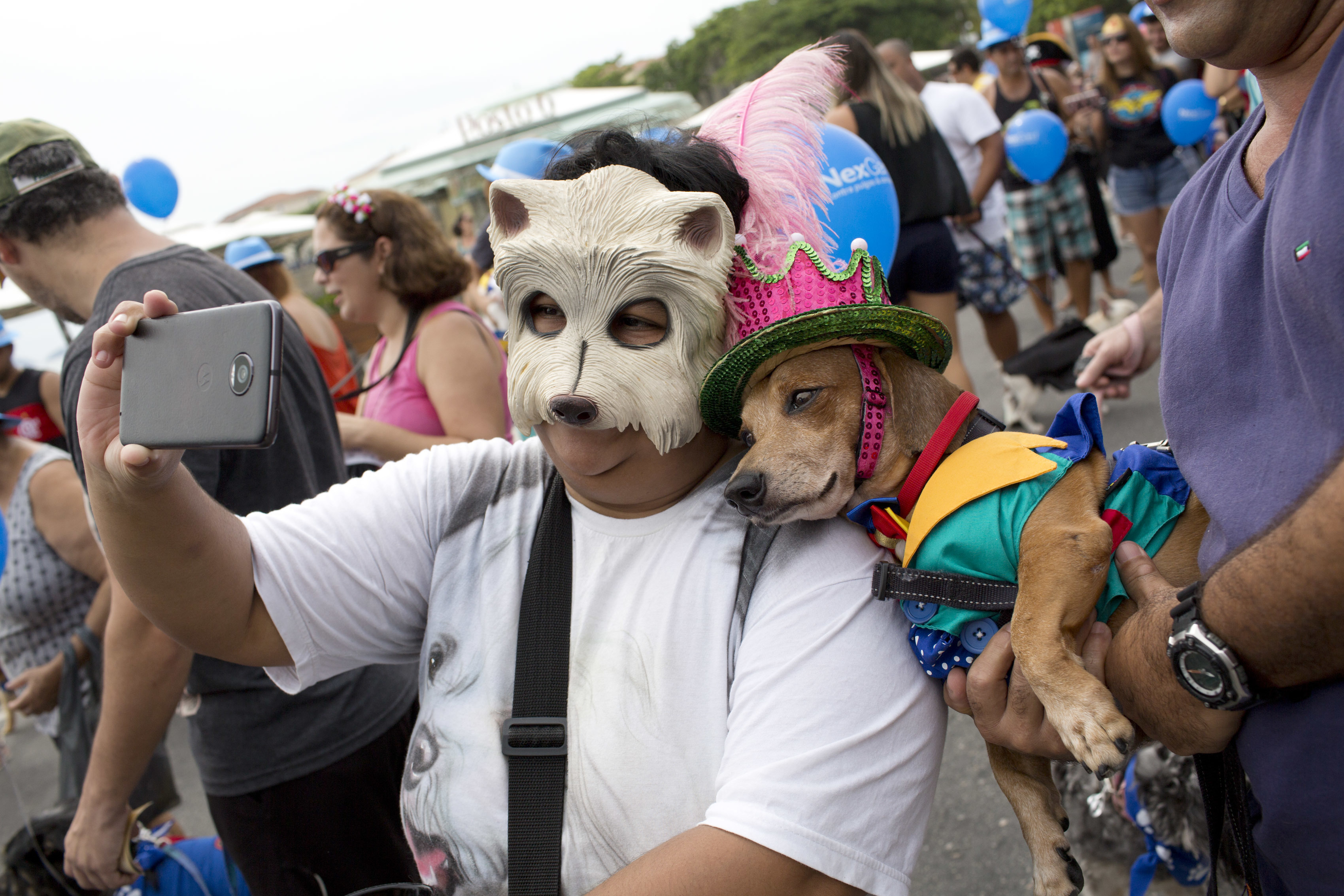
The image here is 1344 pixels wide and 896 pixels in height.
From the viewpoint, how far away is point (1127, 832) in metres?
2.28

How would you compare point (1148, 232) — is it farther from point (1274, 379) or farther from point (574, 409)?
point (574, 409)

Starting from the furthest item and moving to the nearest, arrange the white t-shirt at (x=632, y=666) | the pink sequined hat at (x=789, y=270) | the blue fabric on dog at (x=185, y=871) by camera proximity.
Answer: the blue fabric on dog at (x=185, y=871) → the pink sequined hat at (x=789, y=270) → the white t-shirt at (x=632, y=666)

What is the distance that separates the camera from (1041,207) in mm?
→ 7012

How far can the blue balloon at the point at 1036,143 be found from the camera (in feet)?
20.9

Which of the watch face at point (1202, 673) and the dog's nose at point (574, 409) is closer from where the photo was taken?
the watch face at point (1202, 673)

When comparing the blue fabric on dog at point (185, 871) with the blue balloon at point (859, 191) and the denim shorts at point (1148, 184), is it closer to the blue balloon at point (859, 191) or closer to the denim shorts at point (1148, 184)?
the blue balloon at point (859, 191)

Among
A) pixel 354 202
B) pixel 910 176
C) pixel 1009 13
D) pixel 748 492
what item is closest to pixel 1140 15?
pixel 1009 13

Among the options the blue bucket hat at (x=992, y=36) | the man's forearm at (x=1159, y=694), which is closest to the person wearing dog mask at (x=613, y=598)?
the man's forearm at (x=1159, y=694)

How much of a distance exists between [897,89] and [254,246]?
405 cm

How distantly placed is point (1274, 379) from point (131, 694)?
2251 mm

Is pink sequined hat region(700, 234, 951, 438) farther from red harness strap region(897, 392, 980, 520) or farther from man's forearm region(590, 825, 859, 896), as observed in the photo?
man's forearm region(590, 825, 859, 896)

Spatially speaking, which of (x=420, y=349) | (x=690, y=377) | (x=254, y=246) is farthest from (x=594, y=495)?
(x=254, y=246)

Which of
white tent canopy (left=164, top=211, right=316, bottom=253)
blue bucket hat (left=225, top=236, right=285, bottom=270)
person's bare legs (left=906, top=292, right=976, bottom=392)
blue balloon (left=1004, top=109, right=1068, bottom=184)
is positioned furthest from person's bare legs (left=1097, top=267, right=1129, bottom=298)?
white tent canopy (left=164, top=211, right=316, bottom=253)

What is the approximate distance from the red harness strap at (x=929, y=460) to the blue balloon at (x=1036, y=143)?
5546mm
